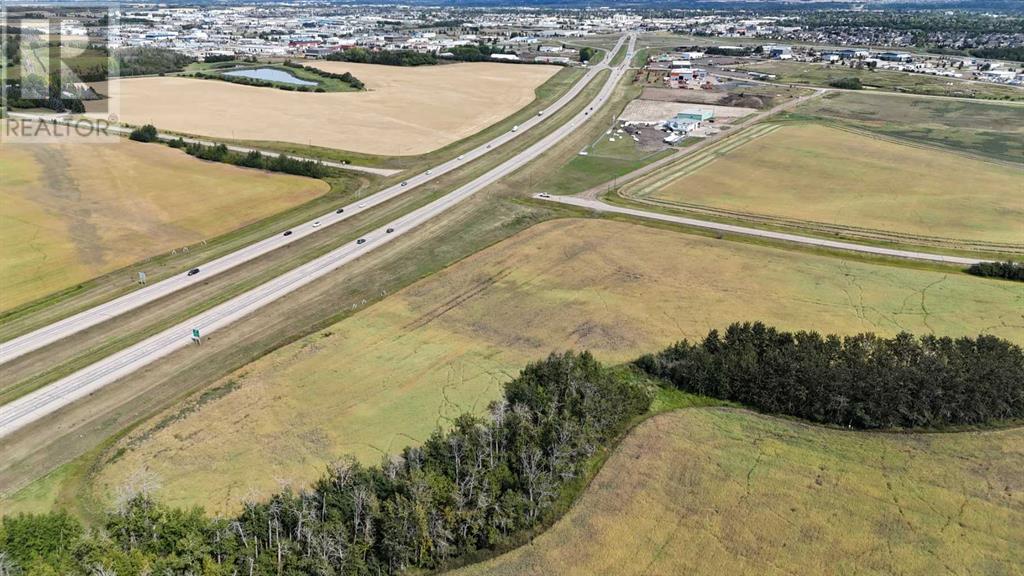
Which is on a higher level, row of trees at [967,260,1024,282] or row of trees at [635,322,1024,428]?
row of trees at [967,260,1024,282]

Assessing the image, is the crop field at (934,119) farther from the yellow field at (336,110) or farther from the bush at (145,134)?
the bush at (145,134)

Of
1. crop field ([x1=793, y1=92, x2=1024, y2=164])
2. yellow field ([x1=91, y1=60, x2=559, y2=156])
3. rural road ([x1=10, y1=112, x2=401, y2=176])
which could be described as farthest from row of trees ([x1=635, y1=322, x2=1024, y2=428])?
crop field ([x1=793, y1=92, x2=1024, y2=164])

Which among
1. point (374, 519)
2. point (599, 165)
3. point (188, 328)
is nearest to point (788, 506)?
point (374, 519)

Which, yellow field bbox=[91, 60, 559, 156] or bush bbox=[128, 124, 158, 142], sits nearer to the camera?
bush bbox=[128, 124, 158, 142]

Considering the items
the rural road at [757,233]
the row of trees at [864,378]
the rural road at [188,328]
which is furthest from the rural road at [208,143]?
the row of trees at [864,378]

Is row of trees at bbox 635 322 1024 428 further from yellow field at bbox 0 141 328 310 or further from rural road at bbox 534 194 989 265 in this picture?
yellow field at bbox 0 141 328 310

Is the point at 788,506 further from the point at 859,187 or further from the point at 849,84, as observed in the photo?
the point at 849,84

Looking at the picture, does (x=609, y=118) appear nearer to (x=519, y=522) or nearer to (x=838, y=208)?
(x=838, y=208)

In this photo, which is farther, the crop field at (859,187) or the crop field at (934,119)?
the crop field at (934,119)
